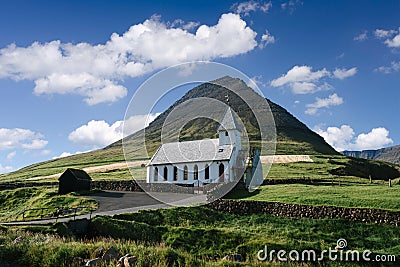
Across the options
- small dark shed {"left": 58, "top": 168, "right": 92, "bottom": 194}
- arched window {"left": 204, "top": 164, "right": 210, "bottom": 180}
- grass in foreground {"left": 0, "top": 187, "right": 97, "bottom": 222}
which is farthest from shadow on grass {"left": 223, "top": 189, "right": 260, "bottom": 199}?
small dark shed {"left": 58, "top": 168, "right": 92, "bottom": 194}

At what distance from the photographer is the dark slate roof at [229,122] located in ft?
177

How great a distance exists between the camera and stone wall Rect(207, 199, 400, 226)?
24.6m

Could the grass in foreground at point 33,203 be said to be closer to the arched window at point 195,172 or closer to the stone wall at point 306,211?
the stone wall at point 306,211

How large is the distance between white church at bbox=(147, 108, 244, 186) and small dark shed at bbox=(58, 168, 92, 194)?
500 inches

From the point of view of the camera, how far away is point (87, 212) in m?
30.8

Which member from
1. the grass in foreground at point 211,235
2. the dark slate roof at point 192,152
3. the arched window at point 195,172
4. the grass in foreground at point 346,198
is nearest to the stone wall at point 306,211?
the grass in foreground at point 211,235

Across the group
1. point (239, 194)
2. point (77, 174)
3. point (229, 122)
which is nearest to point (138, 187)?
point (77, 174)

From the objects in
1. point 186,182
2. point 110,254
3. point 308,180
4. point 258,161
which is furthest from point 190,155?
point 110,254

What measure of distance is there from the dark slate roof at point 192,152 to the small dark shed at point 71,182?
43.7ft

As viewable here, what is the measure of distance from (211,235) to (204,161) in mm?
28711

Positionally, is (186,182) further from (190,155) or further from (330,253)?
(330,253)

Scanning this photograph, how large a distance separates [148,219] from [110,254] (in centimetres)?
1327

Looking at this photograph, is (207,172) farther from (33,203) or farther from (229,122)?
(33,203)

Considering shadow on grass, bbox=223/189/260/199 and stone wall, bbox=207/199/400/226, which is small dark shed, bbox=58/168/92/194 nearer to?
shadow on grass, bbox=223/189/260/199
